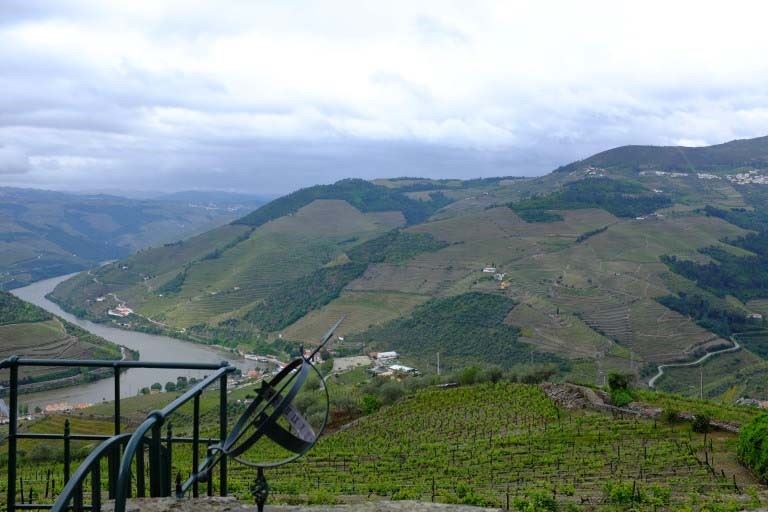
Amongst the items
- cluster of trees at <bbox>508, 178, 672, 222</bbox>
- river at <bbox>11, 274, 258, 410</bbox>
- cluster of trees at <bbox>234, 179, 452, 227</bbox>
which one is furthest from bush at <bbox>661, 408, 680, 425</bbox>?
cluster of trees at <bbox>234, 179, 452, 227</bbox>

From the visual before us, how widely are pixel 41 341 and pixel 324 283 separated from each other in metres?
43.8

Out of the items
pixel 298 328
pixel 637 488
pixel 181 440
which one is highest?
pixel 181 440

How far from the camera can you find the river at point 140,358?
61.7 meters

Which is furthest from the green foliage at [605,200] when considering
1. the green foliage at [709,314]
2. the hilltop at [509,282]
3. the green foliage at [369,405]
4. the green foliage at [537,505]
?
the green foliage at [537,505]

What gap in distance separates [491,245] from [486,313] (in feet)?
97.1

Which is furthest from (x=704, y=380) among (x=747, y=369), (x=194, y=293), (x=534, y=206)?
(x=194, y=293)

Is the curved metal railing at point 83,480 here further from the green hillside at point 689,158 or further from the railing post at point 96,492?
the green hillside at point 689,158

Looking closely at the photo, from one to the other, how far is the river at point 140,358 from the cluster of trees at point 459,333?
17.7 m

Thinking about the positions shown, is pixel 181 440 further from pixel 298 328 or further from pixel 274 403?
pixel 298 328

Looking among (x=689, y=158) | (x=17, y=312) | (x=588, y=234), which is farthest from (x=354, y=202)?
(x=17, y=312)

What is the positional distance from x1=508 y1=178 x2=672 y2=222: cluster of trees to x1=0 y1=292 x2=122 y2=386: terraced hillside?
240 feet

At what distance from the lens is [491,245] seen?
337 feet

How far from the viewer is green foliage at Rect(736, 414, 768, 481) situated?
16.5 meters

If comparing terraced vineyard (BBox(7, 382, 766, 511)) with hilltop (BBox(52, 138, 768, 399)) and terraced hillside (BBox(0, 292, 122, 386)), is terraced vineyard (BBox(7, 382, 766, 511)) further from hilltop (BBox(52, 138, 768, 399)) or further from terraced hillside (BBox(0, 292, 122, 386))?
terraced hillside (BBox(0, 292, 122, 386))
